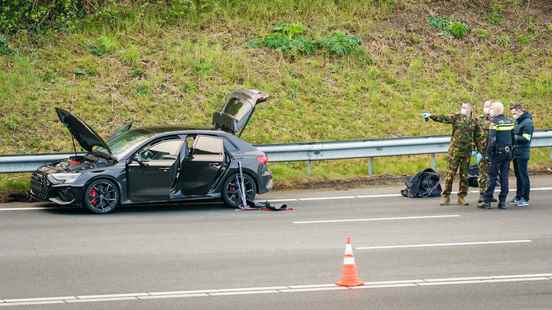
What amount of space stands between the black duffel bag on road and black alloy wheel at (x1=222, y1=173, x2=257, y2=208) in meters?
2.90

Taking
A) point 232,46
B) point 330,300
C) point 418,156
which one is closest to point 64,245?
point 330,300

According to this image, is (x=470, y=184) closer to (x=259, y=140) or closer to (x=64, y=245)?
(x=259, y=140)

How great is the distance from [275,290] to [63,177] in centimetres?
617

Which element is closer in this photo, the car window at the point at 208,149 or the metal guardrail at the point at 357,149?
the car window at the point at 208,149

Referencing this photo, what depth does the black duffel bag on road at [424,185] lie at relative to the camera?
1980cm

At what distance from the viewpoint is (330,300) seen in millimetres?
11898

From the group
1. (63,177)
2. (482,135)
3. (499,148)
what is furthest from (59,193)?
(499,148)

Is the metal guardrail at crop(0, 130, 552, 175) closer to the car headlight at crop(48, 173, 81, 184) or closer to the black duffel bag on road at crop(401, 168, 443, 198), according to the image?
the black duffel bag on road at crop(401, 168, 443, 198)

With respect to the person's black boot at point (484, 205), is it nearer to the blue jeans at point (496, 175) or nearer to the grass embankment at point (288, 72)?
the blue jeans at point (496, 175)

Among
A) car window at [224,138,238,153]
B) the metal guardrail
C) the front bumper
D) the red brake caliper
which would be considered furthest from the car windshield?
the metal guardrail

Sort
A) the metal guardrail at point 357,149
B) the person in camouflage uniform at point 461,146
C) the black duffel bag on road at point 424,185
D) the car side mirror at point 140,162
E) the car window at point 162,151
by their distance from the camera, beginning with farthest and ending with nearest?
1. the metal guardrail at point 357,149
2. the black duffel bag on road at point 424,185
3. the person in camouflage uniform at point 461,146
4. the car window at point 162,151
5. the car side mirror at point 140,162

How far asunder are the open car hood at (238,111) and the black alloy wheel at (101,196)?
2.41 meters

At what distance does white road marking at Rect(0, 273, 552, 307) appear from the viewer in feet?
38.7

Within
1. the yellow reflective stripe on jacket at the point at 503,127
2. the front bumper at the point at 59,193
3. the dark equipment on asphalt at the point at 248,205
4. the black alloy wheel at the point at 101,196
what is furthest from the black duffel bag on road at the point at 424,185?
the front bumper at the point at 59,193
